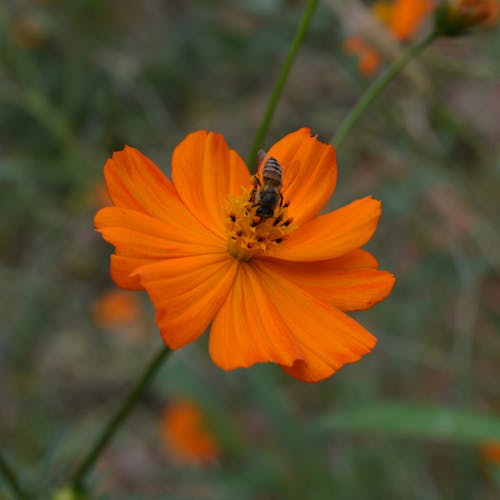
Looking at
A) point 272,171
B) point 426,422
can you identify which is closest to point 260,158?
point 272,171

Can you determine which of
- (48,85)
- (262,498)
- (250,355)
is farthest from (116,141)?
(250,355)

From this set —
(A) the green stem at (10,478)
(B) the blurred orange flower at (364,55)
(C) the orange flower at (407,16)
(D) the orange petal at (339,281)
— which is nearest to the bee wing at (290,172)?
(D) the orange petal at (339,281)

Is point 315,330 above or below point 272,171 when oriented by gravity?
below

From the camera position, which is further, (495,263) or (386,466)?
(386,466)

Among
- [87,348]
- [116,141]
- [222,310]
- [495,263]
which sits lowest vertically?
[87,348]

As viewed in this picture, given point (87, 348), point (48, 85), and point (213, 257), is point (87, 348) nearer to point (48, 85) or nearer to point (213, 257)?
point (48, 85)

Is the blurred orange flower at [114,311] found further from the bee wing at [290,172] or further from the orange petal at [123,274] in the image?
the orange petal at [123,274]

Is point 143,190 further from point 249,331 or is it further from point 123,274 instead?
point 249,331
